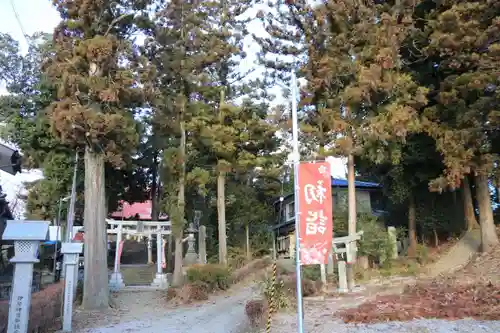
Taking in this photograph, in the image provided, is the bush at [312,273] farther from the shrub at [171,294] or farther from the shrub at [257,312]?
the shrub at [257,312]

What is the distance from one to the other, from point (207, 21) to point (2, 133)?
34.4 feet

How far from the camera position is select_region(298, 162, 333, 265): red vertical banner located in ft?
A: 21.0

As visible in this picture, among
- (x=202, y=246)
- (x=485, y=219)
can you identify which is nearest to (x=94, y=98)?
(x=202, y=246)

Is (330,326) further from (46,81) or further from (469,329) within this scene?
(46,81)

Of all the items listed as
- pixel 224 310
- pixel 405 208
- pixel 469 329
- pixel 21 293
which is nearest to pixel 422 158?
pixel 405 208

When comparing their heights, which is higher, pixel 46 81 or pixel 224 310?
pixel 46 81

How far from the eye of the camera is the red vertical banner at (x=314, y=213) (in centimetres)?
639

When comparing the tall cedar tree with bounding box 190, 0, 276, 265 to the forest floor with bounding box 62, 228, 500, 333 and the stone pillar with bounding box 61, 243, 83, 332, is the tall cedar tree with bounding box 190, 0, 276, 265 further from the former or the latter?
the stone pillar with bounding box 61, 243, 83, 332

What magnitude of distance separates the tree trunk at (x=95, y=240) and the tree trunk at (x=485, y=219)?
12698 millimetres

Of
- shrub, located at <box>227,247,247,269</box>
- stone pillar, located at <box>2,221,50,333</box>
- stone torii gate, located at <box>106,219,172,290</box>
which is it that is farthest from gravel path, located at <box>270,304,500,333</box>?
shrub, located at <box>227,247,247,269</box>

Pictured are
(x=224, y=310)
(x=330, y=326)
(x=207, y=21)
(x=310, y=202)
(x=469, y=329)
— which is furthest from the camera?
(x=207, y=21)

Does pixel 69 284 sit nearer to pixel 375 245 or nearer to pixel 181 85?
pixel 375 245

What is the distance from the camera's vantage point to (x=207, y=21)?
827 inches

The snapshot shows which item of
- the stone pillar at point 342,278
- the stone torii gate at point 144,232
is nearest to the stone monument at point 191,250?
the stone torii gate at point 144,232
